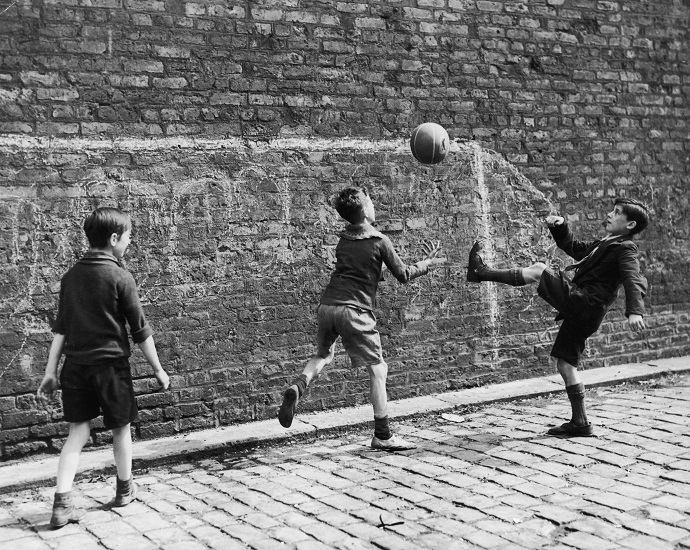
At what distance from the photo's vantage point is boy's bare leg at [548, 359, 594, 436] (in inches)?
213

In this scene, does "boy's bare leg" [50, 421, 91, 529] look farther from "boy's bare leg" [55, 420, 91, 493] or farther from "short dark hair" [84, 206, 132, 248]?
"short dark hair" [84, 206, 132, 248]

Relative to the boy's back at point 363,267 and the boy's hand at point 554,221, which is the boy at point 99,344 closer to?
the boy's back at point 363,267

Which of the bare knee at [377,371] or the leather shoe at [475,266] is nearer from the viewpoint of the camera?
the bare knee at [377,371]

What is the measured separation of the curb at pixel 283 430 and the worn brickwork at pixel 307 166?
139mm

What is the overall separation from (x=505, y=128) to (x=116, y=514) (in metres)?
4.67

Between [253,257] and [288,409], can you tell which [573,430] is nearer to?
[288,409]

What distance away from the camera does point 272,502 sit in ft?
14.0

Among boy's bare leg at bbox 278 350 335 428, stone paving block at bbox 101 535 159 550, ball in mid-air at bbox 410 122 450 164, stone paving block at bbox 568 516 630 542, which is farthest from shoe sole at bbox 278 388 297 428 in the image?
ball in mid-air at bbox 410 122 450 164

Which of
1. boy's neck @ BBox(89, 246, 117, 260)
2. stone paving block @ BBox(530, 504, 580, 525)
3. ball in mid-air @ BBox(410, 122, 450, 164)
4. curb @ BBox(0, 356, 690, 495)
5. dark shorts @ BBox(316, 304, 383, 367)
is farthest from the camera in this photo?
ball in mid-air @ BBox(410, 122, 450, 164)

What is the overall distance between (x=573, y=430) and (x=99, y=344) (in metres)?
3.22

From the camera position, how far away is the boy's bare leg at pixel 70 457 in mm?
4035

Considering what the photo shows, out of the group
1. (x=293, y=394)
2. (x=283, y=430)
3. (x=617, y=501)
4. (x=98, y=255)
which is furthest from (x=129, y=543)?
(x=617, y=501)

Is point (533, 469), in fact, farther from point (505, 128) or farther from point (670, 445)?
point (505, 128)

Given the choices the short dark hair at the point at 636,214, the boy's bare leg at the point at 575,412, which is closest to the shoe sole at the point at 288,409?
the boy's bare leg at the point at 575,412
